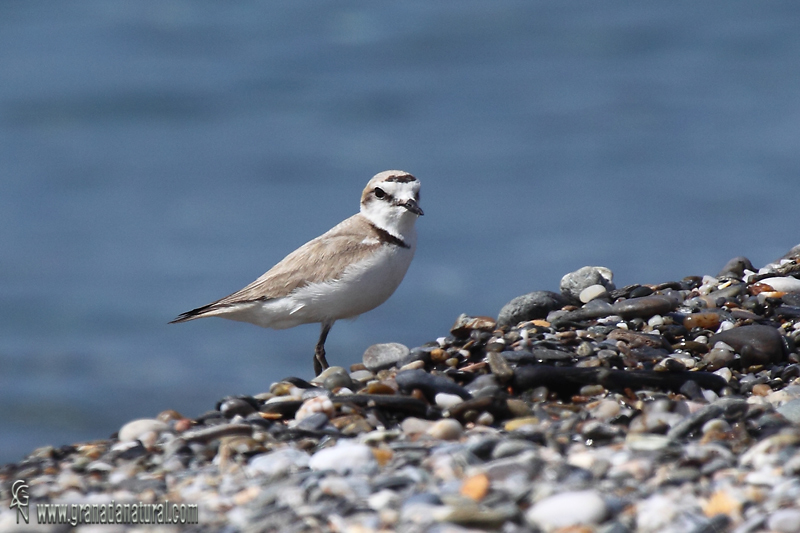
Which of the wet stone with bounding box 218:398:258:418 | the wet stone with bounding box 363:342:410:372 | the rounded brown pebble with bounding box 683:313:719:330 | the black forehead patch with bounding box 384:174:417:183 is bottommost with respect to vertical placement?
the wet stone with bounding box 218:398:258:418

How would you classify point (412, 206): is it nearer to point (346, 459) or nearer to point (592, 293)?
point (592, 293)

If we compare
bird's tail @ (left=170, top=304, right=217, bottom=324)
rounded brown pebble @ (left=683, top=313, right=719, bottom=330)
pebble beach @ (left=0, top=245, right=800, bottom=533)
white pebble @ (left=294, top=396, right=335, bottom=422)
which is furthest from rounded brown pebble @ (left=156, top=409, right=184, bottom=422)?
rounded brown pebble @ (left=683, top=313, right=719, bottom=330)

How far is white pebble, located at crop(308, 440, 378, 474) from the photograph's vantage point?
3363 millimetres

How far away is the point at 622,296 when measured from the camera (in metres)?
5.73

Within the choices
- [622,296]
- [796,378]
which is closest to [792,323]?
[796,378]

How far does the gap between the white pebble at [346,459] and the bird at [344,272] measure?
2279mm

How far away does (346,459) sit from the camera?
3.40 m

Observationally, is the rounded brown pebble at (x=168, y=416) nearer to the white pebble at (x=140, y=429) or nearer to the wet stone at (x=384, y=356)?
the white pebble at (x=140, y=429)

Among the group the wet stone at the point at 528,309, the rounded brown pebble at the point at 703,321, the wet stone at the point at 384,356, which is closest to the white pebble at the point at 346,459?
the wet stone at the point at 384,356

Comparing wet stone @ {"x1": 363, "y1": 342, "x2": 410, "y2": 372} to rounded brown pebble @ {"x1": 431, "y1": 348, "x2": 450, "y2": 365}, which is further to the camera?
wet stone @ {"x1": 363, "y1": 342, "x2": 410, "y2": 372}

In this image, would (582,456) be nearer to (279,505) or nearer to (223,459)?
(279,505)

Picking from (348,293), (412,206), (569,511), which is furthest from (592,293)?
(569,511)

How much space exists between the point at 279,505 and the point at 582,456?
104 centimetres

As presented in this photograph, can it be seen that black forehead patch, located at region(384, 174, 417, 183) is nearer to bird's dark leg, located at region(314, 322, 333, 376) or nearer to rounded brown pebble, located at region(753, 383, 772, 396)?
bird's dark leg, located at region(314, 322, 333, 376)
